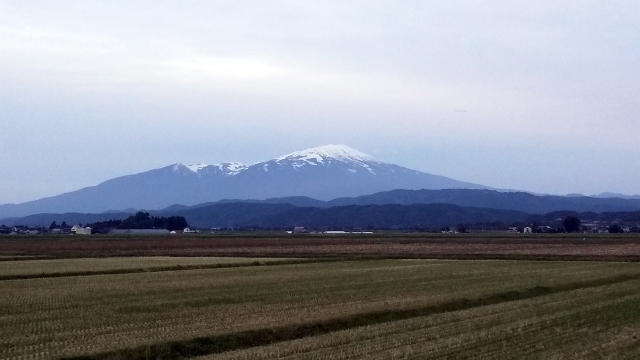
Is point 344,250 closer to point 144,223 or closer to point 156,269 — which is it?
point 156,269

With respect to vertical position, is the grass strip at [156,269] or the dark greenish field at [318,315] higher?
the grass strip at [156,269]

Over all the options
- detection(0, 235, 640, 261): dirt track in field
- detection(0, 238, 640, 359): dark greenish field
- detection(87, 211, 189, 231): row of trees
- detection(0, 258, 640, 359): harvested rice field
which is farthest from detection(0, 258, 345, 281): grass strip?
detection(87, 211, 189, 231): row of trees

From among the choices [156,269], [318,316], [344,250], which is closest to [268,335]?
[318,316]

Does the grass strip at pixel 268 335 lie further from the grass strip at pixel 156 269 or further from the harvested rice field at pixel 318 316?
the grass strip at pixel 156 269

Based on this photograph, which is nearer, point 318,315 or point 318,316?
A: point 318,316

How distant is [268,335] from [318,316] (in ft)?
9.57

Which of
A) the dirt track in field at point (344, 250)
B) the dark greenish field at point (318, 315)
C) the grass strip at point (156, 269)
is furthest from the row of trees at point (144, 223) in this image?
the dark greenish field at point (318, 315)

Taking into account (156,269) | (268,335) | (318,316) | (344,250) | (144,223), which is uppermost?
(144,223)

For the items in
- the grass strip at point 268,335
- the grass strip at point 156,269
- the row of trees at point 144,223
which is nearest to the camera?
the grass strip at point 268,335

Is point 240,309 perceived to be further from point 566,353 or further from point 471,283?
point 471,283

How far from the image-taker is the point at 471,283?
1283 inches

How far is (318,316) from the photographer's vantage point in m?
21.3

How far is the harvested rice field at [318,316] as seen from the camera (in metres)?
16.5

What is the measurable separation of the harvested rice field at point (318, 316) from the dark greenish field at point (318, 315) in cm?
4
